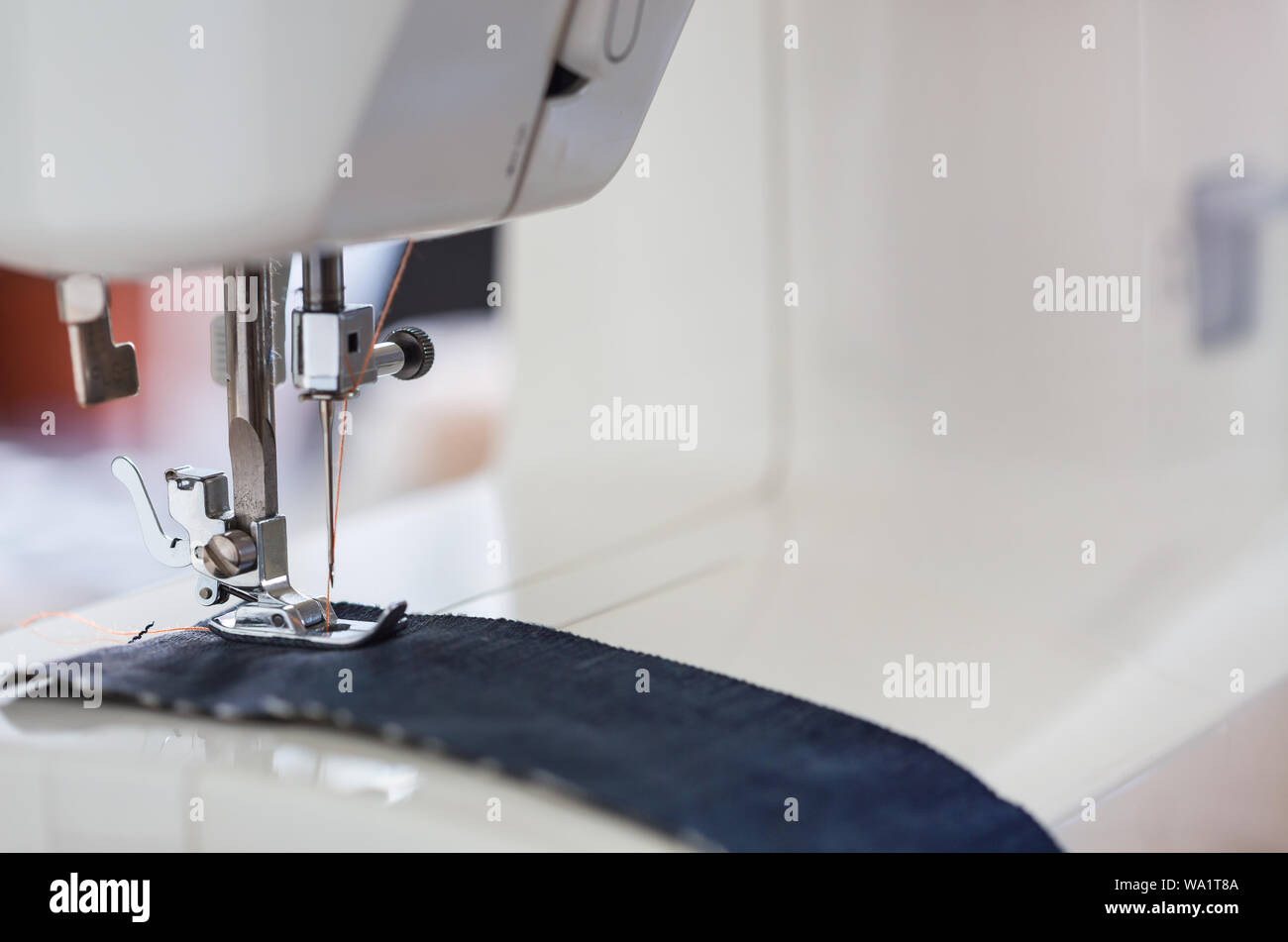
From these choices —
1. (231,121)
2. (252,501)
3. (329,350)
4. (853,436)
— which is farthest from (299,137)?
(853,436)

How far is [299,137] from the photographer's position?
1.90ft

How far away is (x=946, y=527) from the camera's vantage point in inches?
43.8

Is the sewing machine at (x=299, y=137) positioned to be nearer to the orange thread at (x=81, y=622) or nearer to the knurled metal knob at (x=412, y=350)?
the knurled metal knob at (x=412, y=350)

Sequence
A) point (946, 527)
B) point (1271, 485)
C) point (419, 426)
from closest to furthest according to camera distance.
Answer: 1. point (1271, 485)
2. point (946, 527)
3. point (419, 426)

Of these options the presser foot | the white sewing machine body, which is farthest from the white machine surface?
the presser foot

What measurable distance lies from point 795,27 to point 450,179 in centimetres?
58

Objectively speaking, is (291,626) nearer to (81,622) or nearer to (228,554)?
(228,554)

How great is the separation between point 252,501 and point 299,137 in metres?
0.26

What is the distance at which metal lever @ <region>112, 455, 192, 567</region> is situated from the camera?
0.79 m

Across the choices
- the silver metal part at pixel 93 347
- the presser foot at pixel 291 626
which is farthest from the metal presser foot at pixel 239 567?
the silver metal part at pixel 93 347

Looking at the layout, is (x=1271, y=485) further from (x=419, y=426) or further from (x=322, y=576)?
(x=419, y=426)

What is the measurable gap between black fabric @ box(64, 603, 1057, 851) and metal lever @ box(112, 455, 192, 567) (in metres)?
0.05

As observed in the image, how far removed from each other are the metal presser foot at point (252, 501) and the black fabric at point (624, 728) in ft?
0.06
